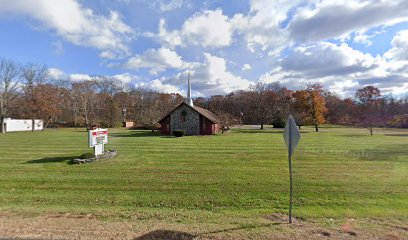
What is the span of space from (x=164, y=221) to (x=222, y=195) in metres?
2.68

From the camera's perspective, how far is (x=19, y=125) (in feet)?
180

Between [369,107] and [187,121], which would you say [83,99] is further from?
[369,107]

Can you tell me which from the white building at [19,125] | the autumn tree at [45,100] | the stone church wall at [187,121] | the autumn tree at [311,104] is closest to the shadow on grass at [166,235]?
the stone church wall at [187,121]

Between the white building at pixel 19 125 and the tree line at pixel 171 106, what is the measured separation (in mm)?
1468

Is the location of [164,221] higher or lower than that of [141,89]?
lower

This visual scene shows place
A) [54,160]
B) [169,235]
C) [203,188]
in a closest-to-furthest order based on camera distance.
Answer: [169,235]
[203,188]
[54,160]

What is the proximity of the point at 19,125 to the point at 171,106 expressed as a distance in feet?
115

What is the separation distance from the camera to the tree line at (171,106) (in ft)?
153

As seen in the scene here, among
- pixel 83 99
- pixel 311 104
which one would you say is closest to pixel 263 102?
pixel 311 104

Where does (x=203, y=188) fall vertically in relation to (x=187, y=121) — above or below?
below

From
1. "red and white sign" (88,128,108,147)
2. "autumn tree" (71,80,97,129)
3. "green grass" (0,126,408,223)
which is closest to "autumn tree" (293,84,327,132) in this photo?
"green grass" (0,126,408,223)

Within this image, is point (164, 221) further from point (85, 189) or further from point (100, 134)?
point (100, 134)

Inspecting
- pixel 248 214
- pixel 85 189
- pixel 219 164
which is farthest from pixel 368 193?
pixel 85 189

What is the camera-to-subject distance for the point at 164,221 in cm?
613
